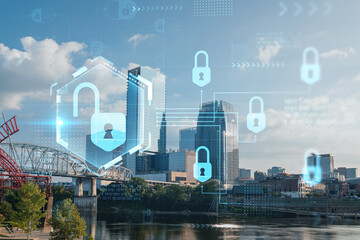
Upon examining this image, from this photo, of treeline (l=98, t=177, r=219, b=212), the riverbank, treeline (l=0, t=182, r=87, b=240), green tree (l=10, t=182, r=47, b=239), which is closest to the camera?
treeline (l=0, t=182, r=87, b=240)

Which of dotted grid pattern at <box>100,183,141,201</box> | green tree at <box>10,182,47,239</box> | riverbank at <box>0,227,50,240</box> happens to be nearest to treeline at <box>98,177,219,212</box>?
dotted grid pattern at <box>100,183,141,201</box>

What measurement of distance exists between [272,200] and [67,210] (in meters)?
115

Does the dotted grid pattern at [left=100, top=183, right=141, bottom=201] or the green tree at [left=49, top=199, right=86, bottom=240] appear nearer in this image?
the green tree at [left=49, top=199, right=86, bottom=240]

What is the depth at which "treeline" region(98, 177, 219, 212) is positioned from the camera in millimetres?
163750

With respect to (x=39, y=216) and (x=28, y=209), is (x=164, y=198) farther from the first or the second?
(x=28, y=209)

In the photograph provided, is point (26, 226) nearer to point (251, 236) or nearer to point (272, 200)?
point (251, 236)

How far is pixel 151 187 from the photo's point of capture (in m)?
190

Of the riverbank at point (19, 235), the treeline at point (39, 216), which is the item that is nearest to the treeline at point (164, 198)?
the riverbank at point (19, 235)

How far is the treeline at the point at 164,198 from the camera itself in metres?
164

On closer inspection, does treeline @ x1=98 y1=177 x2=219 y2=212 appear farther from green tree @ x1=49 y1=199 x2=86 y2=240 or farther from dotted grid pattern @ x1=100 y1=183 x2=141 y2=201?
green tree @ x1=49 y1=199 x2=86 y2=240

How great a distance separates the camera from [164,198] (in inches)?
6855

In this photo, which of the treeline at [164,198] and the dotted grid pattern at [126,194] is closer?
the treeline at [164,198]

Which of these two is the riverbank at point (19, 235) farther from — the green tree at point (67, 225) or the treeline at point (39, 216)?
the green tree at point (67, 225)

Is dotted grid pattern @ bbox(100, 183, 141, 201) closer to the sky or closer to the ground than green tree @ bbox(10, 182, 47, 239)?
closer to the ground
